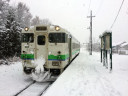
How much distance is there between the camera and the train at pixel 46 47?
810 cm

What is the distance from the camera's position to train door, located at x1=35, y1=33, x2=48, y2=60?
26.9 ft

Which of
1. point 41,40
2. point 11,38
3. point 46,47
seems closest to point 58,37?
point 46,47

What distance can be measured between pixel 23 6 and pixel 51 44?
1726 inches

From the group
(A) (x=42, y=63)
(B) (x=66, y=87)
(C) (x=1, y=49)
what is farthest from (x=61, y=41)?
(C) (x=1, y=49)

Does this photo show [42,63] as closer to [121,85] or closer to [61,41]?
[61,41]

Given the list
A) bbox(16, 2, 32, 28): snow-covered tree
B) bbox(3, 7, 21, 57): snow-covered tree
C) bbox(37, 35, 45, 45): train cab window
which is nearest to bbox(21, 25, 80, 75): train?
bbox(37, 35, 45, 45): train cab window

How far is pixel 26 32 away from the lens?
27.7 ft

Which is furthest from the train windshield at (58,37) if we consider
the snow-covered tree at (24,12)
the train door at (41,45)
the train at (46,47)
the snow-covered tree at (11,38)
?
the snow-covered tree at (24,12)

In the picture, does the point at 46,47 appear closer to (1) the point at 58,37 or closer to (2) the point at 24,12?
(1) the point at 58,37

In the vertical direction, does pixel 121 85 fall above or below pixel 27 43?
below

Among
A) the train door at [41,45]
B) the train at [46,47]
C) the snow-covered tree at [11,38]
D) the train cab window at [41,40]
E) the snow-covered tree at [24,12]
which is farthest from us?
the snow-covered tree at [24,12]

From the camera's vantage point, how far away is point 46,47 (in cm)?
825

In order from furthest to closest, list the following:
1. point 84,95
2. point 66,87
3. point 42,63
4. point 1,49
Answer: point 1,49, point 42,63, point 66,87, point 84,95

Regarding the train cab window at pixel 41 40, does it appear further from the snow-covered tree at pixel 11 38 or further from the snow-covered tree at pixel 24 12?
the snow-covered tree at pixel 24 12
